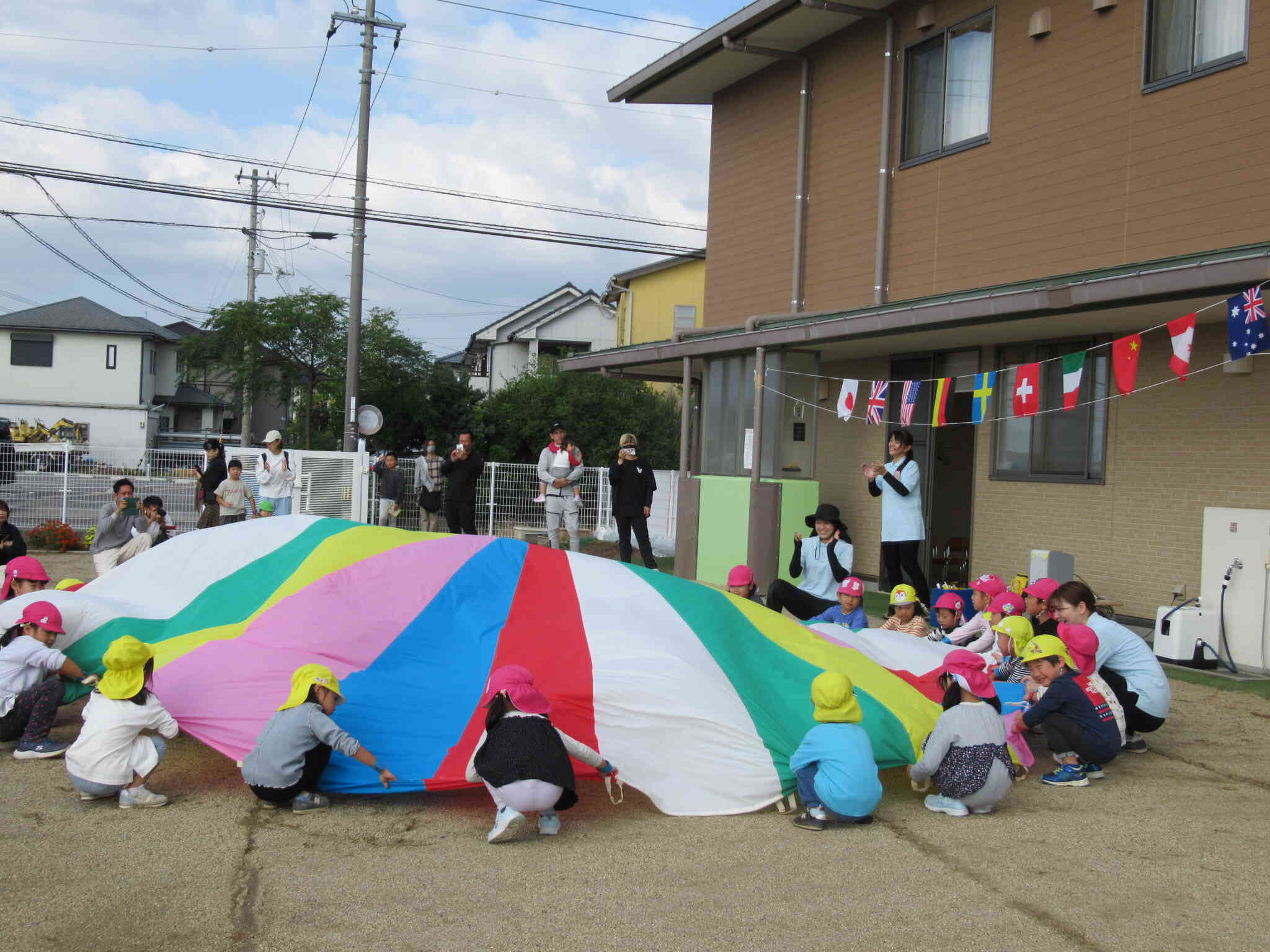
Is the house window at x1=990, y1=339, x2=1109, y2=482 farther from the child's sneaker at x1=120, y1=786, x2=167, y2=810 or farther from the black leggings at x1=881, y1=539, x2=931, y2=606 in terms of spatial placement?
the child's sneaker at x1=120, y1=786, x2=167, y2=810

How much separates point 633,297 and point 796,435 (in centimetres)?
1906

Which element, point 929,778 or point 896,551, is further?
point 896,551

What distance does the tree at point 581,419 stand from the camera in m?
26.2

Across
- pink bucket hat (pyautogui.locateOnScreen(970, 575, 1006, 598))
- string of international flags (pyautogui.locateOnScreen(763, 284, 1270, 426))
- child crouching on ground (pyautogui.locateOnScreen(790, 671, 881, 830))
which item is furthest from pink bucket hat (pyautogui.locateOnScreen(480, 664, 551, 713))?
string of international flags (pyautogui.locateOnScreen(763, 284, 1270, 426))

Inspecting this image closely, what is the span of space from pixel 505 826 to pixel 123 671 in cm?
196

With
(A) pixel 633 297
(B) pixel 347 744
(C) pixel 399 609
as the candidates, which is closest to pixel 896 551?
(C) pixel 399 609

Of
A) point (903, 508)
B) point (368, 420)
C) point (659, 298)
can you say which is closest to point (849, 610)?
point (903, 508)

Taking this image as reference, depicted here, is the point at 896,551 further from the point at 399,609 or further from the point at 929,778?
the point at 399,609

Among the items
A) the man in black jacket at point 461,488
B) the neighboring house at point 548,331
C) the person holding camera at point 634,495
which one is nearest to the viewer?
the person holding camera at point 634,495

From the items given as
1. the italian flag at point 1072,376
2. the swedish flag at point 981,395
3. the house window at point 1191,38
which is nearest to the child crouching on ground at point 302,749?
the italian flag at point 1072,376

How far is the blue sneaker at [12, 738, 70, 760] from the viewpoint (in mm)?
5727

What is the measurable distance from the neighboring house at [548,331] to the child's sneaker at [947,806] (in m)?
34.6

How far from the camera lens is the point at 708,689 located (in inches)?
214

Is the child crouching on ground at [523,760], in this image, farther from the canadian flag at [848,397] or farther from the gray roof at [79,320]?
the gray roof at [79,320]
